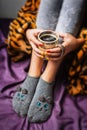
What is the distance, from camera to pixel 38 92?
0.96 meters

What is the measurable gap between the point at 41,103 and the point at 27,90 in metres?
0.08

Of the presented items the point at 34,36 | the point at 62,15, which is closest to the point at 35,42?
the point at 34,36

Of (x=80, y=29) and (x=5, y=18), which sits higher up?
(x=80, y=29)

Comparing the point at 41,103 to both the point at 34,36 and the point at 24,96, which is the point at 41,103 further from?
the point at 34,36

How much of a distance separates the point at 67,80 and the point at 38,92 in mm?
189

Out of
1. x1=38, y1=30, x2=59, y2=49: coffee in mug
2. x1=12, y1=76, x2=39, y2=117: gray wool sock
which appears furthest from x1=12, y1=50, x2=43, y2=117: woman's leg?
x1=38, y1=30, x2=59, y2=49: coffee in mug

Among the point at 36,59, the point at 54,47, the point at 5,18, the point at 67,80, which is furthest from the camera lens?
the point at 5,18

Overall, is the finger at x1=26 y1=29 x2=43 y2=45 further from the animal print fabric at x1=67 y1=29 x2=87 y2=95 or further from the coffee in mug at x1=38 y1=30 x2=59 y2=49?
the animal print fabric at x1=67 y1=29 x2=87 y2=95

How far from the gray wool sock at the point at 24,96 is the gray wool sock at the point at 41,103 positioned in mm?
21

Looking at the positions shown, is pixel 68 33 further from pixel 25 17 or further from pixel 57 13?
pixel 25 17

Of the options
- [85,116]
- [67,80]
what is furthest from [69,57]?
[85,116]

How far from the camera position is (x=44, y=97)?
0.96 meters

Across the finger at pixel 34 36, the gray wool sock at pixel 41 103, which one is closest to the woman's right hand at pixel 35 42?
the finger at pixel 34 36

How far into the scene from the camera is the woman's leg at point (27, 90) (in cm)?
94
